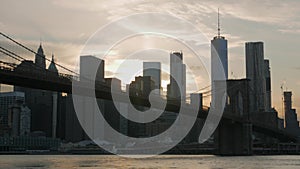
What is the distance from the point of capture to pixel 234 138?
79.4 m

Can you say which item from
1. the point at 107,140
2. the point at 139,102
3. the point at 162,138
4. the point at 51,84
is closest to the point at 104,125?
the point at 107,140

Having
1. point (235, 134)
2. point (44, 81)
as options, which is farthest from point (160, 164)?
point (235, 134)

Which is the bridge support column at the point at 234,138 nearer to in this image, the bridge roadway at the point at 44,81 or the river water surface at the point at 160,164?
the river water surface at the point at 160,164

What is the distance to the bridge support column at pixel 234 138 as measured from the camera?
77625 mm

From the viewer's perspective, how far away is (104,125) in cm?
15262

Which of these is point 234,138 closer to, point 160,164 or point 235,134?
point 235,134

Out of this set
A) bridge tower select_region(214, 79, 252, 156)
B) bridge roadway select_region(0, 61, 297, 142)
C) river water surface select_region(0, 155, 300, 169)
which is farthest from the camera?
bridge tower select_region(214, 79, 252, 156)

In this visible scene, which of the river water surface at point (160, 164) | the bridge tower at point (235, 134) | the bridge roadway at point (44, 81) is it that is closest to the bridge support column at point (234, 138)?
the bridge tower at point (235, 134)

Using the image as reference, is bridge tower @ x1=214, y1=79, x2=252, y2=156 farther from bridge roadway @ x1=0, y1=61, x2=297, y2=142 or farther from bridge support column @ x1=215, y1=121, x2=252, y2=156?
bridge roadway @ x1=0, y1=61, x2=297, y2=142

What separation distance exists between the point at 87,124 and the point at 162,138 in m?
24.6

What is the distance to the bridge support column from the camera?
3056 inches

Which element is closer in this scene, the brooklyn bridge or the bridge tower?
the brooklyn bridge

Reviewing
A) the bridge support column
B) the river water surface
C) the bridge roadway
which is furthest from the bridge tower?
the bridge roadway

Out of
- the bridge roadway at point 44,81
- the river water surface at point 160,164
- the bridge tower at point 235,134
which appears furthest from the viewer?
the bridge tower at point 235,134
